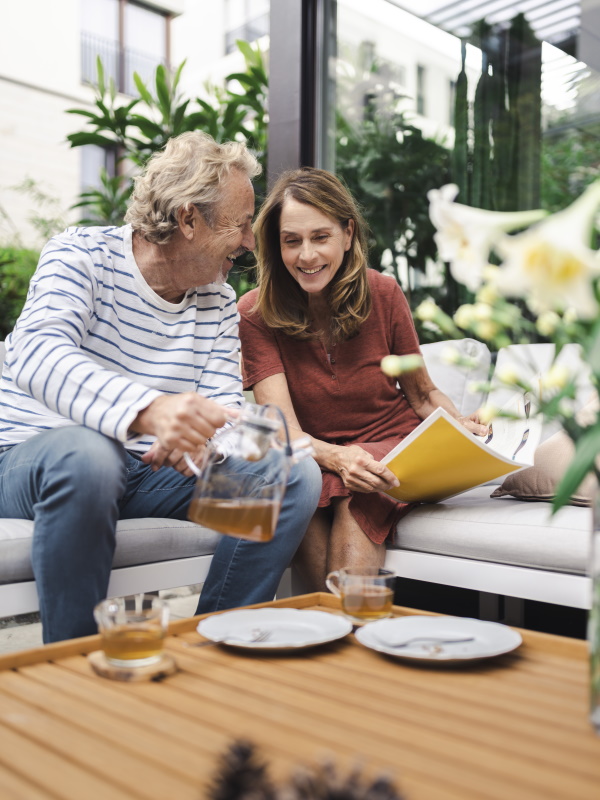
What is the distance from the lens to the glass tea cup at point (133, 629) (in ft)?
2.94

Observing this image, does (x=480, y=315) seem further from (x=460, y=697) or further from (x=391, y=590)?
(x=391, y=590)

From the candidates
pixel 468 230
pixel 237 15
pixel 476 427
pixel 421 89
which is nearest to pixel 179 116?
pixel 421 89

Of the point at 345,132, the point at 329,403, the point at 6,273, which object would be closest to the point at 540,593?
the point at 329,403

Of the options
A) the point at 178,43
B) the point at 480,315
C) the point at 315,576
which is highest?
the point at 178,43

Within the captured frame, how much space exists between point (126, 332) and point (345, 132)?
6.87 feet

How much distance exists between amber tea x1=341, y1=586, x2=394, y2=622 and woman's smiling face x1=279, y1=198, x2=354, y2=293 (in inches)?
40.9

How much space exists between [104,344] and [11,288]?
2439 mm

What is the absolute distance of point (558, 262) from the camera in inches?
22.8

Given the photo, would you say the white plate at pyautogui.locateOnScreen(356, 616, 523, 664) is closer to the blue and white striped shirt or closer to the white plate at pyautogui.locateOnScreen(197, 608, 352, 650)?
the white plate at pyautogui.locateOnScreen(197, 608, 352, 650)

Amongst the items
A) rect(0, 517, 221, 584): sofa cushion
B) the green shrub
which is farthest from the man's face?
the green shrub

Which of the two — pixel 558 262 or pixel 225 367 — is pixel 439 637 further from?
pixel 225 367

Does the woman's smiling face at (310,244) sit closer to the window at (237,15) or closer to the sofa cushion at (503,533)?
the sofa cushion at (503,533)

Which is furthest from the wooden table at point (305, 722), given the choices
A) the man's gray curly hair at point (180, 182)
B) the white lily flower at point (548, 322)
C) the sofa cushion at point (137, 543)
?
the man's gray curly hair at point (180, 182)

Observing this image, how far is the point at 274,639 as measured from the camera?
1011 mm
